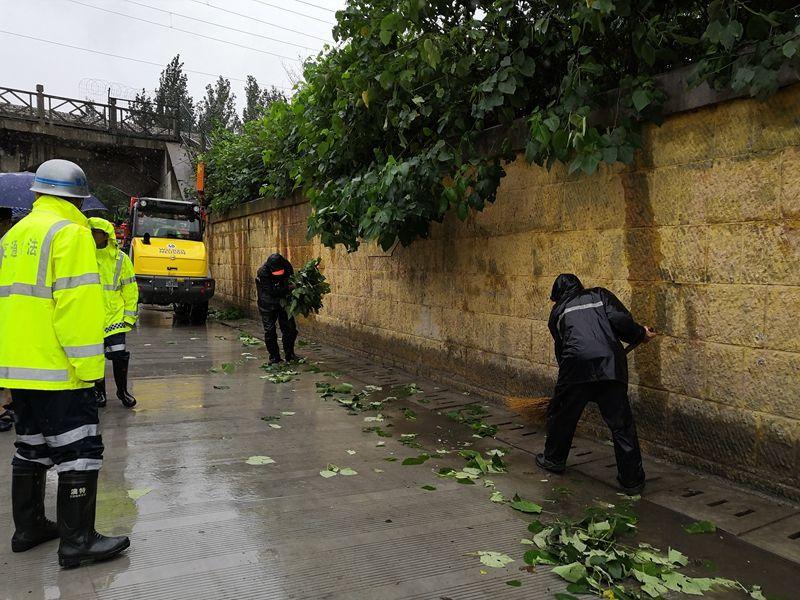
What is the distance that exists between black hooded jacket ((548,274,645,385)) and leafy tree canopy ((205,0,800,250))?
1018 millimetres

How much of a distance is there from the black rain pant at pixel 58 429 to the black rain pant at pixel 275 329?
5.62m

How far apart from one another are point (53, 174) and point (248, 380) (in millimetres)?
4939

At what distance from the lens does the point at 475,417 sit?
6.05 metres

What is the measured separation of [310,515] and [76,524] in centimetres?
126

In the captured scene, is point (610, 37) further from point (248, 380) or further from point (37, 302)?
point (248, 380)

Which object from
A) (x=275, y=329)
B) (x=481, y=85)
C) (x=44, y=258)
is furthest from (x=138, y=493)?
(x=275, y=329)

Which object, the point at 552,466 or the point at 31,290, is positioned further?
the point at 552,466

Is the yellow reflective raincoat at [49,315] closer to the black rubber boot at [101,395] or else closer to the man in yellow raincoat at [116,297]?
the man in yellow raincoat at [116,297]

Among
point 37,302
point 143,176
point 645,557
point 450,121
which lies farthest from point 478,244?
point 143,176

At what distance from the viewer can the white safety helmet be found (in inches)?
125

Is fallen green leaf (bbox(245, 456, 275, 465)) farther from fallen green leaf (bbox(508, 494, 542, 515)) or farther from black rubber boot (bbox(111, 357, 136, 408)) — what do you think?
Result: black rubber boot (bbox(111, 357, 136, 408))

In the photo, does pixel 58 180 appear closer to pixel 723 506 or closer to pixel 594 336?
pixel 594 336

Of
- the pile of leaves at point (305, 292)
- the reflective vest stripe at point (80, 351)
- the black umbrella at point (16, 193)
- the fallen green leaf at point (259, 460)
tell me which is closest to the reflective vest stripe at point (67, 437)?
the reflective vest stripe at point (80, 351)

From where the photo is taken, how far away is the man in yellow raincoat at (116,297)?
583 cm
